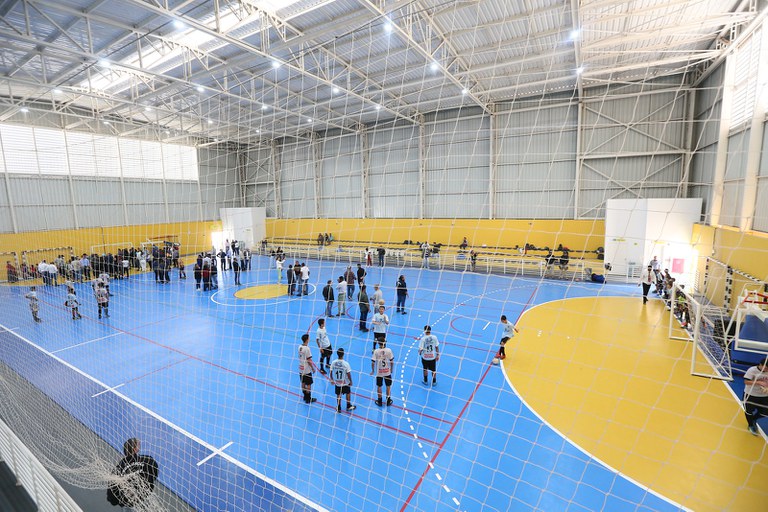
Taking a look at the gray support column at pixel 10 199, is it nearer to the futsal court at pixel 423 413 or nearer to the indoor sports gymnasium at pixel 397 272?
the indoor sports gymnasium at pixel 397 272

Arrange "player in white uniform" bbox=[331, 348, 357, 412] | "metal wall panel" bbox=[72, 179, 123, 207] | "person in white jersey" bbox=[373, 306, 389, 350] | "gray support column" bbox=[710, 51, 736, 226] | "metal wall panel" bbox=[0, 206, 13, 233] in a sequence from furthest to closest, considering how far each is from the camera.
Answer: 1. "metal wall panel" bbox=[72, 179, 123, 207]
2. "metal wall panel" bbox=[0, 206, 13, 233]
3. "gray support column" bbox=[710, 51, 736, 226]
4. "person in white jersey" bbox=[373, 306, 389, 350]
5. "player in white uniform" bbox=[331, 348, 357, 412]

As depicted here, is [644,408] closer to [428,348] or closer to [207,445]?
[428,348]

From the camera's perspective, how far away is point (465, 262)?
17719mm

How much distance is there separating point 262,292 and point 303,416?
961 centimetres

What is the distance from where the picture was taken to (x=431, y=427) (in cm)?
548

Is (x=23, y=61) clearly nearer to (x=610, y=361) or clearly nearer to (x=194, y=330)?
(x=194, y=330)

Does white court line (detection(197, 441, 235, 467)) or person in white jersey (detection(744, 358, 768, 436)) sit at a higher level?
person in white jersey (detection(744, 358, 768, 436))

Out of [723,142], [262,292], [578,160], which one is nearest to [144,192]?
[262,292]

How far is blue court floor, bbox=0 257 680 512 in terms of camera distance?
14.0 feet

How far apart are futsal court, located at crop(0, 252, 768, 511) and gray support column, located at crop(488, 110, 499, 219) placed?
8752mm

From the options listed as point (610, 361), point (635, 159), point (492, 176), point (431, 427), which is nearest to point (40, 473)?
point (431, 427)

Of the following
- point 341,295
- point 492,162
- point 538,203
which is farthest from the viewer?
point 492,162

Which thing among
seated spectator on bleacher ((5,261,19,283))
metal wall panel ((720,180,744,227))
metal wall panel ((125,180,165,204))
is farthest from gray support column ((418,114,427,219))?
seated spectator on bleacher ((5,261,19,283))

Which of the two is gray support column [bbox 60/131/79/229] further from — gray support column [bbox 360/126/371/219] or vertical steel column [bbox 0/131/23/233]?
gray support column [bbox 360/126/371/219]
